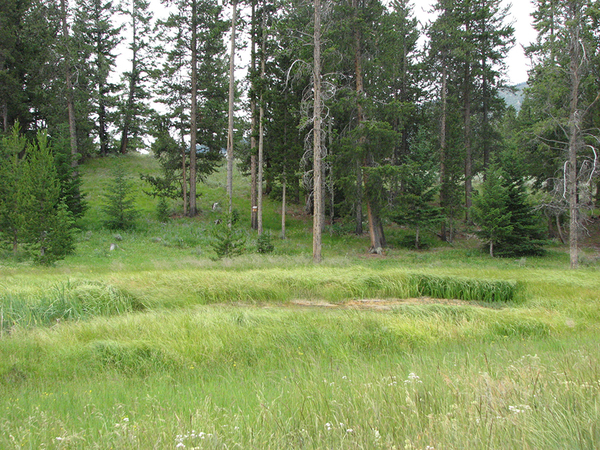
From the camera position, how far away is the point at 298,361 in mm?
5449

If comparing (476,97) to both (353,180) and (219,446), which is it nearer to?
(353,180)

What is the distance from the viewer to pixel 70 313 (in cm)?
822

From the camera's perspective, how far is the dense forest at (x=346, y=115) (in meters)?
17.5

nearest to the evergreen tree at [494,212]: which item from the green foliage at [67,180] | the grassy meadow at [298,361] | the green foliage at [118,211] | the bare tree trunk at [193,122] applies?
the grassy meadow at [298,361]

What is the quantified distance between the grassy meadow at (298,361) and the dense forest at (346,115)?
7022 millimetres

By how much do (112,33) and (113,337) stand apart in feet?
138

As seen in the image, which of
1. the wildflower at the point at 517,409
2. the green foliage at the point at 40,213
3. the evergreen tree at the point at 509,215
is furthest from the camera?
the evergreen tree at the point at 509,215

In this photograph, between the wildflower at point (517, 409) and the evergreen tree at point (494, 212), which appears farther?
the evergreen tree at point (494, 212)

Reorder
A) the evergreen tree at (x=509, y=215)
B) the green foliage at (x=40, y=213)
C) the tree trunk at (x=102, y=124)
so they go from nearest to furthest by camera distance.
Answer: the green foliage at (x=40, y=213) < the evergreen tree at (x=509, y=215) < the tree trunk at (x=102, y=124)

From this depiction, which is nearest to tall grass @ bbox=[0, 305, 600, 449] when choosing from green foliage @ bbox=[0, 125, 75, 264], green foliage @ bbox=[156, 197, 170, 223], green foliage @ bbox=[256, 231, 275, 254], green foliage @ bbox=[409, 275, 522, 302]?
green foliage @ bbox=[409, 275, 522, 302]

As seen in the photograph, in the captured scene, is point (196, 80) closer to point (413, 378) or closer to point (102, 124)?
point (102, 124)

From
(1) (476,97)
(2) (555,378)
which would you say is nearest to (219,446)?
(2) (555,378)

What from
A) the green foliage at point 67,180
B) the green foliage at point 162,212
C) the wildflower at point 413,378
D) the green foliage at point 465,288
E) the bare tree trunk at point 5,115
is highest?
the bare tree trunk at point 5,115

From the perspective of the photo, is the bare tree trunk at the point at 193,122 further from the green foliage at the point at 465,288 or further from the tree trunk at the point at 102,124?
the green foliage at the point at 465,288
